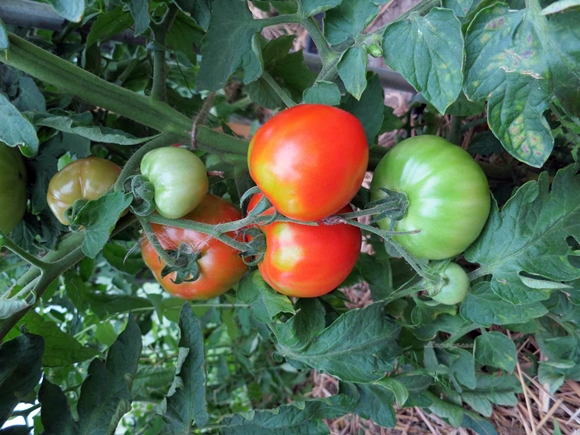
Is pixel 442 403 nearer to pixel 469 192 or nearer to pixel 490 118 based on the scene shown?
pixel 469 192

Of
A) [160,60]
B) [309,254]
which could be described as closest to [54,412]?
[309,254]

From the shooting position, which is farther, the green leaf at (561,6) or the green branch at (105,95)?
the green branch at (105,95)

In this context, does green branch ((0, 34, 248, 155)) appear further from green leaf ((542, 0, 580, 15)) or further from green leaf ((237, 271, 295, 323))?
green leaf ((542, 0, 580, 15))

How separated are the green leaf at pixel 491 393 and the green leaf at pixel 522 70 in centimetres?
49

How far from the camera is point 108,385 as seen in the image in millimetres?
729

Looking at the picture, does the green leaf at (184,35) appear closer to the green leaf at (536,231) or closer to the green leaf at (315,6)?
the green leaf at (315,6)

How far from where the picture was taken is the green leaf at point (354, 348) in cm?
71

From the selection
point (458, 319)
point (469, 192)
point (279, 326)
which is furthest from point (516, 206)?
point (279, 326)

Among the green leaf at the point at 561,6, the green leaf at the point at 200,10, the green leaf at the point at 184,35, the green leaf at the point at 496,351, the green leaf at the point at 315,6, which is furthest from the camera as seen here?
the green leaf at the point at 184,35

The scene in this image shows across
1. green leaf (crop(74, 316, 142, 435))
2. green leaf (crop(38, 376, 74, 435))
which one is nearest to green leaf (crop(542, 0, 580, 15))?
green leaf (crop(74, 316, 142, 435))

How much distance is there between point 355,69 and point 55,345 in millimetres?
689

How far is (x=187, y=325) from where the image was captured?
71 centimetres

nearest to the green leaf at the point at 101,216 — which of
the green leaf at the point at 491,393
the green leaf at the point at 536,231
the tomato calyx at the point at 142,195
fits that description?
the tomato calyx at the point at 142,195

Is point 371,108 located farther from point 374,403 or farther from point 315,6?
point 374,403
